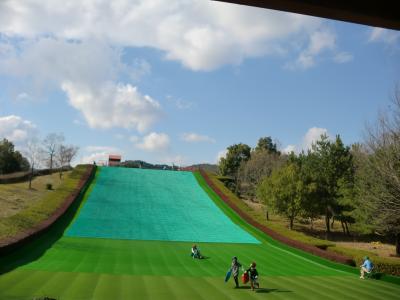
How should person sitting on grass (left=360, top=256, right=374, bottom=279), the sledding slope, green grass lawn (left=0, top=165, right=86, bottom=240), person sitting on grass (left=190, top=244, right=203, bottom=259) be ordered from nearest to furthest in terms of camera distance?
person sitting on grass (left=360, top=256, right=374, bottom=279) → person sitting on grass (left=190, top=244, right=203, bottom=259) → green grass lawn (left=0, top=165, right=86, bottom=240) → the sledding slope

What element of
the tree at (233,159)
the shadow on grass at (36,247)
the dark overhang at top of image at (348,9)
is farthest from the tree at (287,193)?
the tree at (233,159)

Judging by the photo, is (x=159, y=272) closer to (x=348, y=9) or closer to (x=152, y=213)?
(x=348, y=9)

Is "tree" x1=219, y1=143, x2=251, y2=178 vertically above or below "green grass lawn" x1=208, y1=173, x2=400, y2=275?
above

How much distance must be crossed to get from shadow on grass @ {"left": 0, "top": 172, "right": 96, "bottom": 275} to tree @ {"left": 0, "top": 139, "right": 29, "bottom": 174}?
139 feet

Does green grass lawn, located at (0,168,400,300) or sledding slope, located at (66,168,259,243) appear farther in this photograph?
sledding slope, located at (66,168,259,243)

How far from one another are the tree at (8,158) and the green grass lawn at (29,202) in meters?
18.3

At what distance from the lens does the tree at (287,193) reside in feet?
150

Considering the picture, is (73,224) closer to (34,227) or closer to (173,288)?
(34,227)

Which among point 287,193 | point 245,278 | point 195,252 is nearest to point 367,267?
point 245,278

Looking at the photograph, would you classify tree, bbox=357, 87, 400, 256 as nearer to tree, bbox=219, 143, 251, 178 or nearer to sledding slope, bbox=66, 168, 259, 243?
sledding slope, bbox=66, 168, 259, 243

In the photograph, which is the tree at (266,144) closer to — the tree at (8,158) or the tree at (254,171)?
the tree at (254,171)

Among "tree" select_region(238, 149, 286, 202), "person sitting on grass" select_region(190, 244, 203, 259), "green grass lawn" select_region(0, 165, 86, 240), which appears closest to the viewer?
"person sitting on grass" select_region(190, 244, 203, 259)

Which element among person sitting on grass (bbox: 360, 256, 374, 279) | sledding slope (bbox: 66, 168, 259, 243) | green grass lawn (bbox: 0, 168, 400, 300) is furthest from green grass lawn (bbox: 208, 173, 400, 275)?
sledding slope (bbox: 66, 168, 259, 243)

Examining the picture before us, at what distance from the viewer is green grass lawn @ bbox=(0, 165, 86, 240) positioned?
29.7 metres
